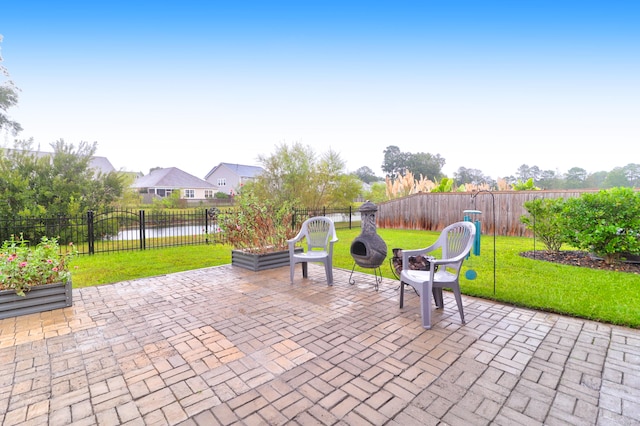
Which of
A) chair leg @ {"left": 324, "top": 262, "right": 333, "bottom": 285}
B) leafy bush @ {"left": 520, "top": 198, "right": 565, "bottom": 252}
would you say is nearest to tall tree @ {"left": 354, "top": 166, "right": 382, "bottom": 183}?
leafy bush @ {"left": 520, "top": 198, "right": 565, "bottom": 252}

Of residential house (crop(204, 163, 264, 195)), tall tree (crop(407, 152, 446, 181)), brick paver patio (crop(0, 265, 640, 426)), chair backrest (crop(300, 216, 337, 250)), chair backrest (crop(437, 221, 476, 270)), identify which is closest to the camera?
brick paver patio (crop(0, 265, 640, 426))

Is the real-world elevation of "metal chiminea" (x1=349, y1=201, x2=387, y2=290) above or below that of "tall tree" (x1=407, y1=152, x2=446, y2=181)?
below

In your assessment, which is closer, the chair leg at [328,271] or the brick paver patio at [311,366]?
the brick paver patio at [311,366]

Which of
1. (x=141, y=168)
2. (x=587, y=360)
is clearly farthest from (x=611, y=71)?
(x=141, y=168)

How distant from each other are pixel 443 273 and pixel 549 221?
465 cm

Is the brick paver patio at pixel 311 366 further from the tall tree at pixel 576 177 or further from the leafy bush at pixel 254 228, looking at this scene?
the tall tree at pixel 576 177

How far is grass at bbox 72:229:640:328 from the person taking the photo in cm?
346

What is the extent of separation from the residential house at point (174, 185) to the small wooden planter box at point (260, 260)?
31.8 m

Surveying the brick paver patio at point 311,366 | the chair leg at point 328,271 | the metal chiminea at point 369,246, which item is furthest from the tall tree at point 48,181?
the metal chiminea at point 369,246

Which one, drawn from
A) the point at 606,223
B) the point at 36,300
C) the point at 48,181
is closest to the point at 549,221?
the point at 606,223

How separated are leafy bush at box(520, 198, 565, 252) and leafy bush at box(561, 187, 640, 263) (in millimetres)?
285

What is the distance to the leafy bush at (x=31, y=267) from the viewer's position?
3316 mm

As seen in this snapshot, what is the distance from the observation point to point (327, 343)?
2674 mm

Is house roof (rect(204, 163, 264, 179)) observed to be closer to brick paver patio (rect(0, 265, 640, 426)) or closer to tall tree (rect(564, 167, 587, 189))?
tall tree (rect(564, 167, 587, 189))
